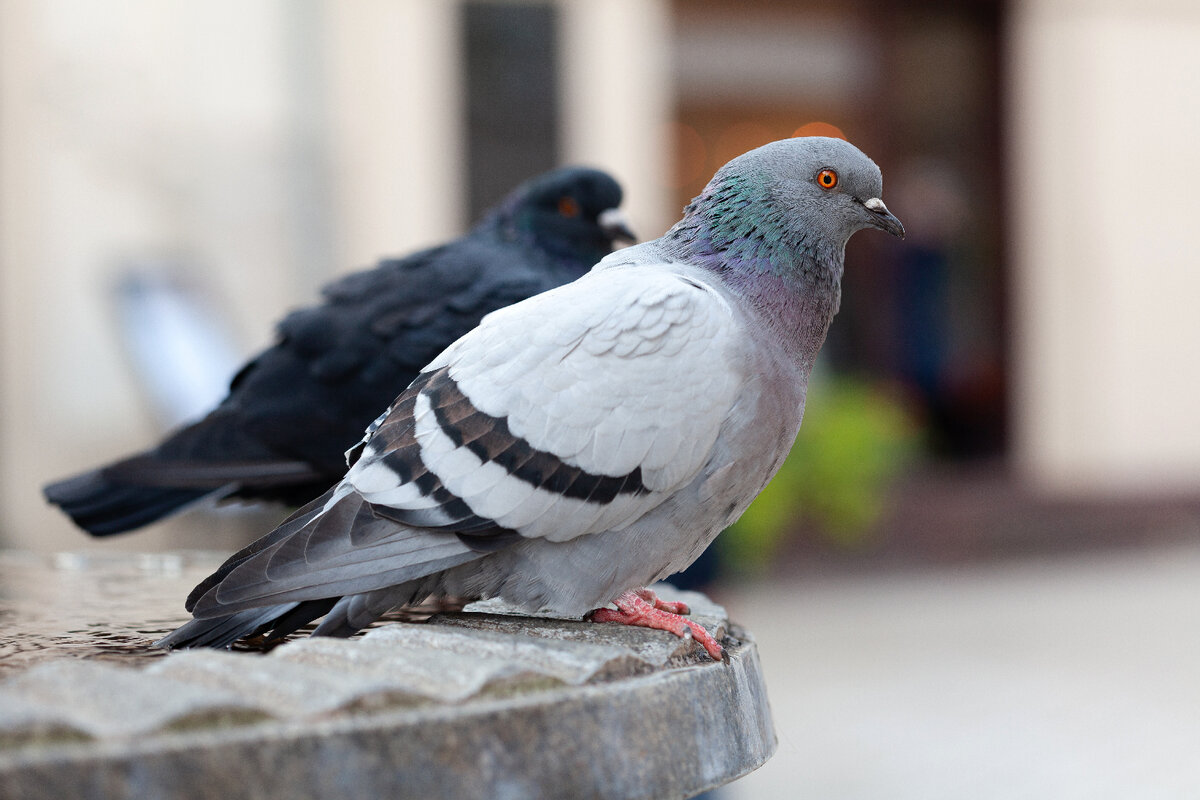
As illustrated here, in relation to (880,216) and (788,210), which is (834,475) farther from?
(788,210)

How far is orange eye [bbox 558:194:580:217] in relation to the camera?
2.58 metres

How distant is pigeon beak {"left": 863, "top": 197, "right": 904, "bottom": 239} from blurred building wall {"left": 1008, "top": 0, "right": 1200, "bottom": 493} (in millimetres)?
7236

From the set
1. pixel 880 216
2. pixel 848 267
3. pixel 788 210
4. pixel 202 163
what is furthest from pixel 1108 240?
pixel 788 210

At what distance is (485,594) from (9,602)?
0.80m

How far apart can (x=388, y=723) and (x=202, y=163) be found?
6427mm

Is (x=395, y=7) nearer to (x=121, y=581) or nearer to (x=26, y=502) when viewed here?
(x=26, y=502)

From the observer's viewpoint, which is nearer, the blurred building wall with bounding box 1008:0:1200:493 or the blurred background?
the blurred background

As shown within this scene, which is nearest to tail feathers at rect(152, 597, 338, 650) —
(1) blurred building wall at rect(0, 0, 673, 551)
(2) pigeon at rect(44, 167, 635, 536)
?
(2) pigeon at rect(44, 167, 635, 536)

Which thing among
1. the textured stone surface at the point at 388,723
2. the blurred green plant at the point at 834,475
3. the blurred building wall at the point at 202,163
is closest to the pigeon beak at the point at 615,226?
the textured stone surface at the point at 388,723

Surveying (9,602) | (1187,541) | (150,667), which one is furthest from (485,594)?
(1187,541)

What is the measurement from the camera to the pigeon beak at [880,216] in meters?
1.78

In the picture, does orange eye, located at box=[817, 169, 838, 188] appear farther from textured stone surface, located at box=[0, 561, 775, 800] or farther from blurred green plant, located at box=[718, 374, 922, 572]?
Answer: blurred green plant, located at box=[718, 374, 922, 572]

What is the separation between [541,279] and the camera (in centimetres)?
229

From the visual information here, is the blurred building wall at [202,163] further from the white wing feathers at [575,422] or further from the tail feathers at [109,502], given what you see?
the white wing feathers at [575,422]
